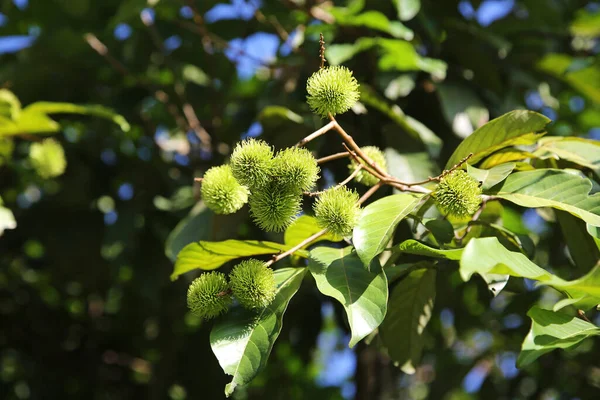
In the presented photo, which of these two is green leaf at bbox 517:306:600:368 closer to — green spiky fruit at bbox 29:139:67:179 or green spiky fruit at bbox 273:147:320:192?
green spiky fruit at bbox 273:147:320:192

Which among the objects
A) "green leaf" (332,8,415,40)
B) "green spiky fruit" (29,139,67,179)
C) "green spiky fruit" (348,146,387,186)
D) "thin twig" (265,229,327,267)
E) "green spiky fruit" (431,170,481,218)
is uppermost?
"green spiky fruit" (431,170,481,218)

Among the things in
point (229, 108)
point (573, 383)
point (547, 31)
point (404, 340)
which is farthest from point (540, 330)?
point (229, 108)

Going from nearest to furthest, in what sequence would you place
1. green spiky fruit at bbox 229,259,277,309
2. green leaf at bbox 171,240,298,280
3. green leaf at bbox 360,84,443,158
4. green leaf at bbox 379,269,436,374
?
1. green spiky fruit at bbox 229,259,277,309
2. green leaf at bbox 171,240,298,280
3. green leaf at bbox 379,269,436,374
4. green leaf at bbox 360,84,443,158

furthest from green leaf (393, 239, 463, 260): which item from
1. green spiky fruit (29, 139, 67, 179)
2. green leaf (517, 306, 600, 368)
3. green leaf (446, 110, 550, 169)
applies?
green spiky fruit (29, 139, 67, 179)

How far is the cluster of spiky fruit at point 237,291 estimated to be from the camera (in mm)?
1025

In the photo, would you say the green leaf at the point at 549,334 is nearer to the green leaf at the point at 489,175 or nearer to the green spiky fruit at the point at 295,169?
the green leaf at the point at 489,175

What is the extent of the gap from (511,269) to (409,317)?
0.53 metres

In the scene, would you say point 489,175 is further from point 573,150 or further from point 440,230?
point 573,150

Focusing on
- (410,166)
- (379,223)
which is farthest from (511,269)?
(410,166)

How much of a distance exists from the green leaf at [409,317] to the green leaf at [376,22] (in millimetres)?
721

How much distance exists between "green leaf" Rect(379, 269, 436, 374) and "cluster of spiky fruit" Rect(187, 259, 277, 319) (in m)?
0.36

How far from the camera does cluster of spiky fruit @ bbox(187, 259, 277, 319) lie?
3.36 ft

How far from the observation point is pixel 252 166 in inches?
41.0

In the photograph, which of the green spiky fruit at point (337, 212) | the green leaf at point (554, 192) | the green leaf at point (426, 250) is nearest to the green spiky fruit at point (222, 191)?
the green spiky fruit at point (337, 212)
